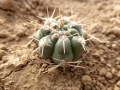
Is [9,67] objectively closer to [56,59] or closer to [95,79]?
[56,59]

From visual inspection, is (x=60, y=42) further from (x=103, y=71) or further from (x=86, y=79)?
(x=103, y=71)

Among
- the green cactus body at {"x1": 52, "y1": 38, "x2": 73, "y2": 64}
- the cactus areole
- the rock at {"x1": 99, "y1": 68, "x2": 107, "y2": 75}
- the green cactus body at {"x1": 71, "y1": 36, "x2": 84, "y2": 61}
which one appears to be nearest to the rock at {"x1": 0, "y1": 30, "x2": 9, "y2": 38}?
the cactus areole

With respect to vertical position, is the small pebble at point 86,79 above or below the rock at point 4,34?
below

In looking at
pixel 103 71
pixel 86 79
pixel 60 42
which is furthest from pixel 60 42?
pixel 103 71

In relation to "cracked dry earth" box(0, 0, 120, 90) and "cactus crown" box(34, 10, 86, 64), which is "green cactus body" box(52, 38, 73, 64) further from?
"cracked dry earth" box(0, 0, 120, 90)

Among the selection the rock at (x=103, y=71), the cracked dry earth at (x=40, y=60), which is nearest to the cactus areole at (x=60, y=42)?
the cracked dry earth at (x=40, y=60)

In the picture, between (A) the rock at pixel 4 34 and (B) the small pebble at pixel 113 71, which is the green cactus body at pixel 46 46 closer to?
(A) the rock at pixel 4 34

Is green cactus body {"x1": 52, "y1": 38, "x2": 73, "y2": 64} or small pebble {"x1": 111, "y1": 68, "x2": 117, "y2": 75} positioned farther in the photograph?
small pebble {"x1": 111, "y1": 68, "x2": 117, "y2": 75}

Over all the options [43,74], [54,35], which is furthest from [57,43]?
[43,74]

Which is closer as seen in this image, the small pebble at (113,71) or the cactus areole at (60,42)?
the cactus areole at (60,42)
